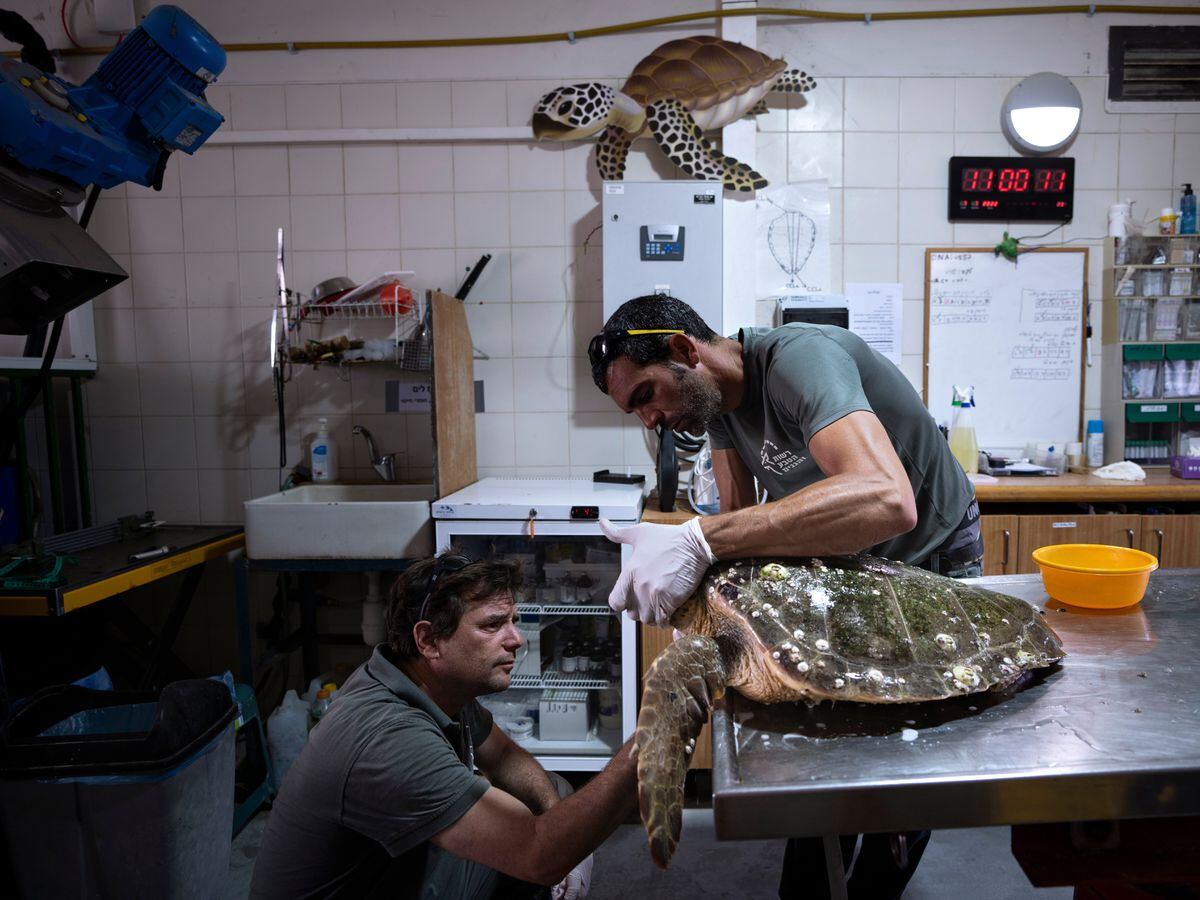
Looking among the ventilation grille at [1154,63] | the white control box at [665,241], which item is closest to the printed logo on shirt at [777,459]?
the white control box at [665,241]

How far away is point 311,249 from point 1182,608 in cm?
330

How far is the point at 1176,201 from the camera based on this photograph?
3.09 meters

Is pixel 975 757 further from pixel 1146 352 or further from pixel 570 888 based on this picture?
pixel 1146 352

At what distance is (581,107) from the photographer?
2957mm

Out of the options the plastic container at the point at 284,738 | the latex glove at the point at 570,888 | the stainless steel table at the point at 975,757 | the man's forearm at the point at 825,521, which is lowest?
the plastic container at the point at 284,738

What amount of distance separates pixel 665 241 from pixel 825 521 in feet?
6.17

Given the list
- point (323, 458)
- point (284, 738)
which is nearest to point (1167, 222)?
point (323, 458)

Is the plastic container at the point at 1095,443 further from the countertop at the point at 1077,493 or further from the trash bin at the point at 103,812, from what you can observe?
the trash bin at the point at 103,812

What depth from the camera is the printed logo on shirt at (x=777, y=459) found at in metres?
1.52

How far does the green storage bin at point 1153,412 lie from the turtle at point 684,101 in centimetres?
188

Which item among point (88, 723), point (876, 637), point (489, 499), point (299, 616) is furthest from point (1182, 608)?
point (299, 616)

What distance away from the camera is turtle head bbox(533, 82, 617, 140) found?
2953 millimetres

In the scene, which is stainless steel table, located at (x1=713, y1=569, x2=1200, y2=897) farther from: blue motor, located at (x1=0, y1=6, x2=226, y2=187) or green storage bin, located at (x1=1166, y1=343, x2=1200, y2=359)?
green storage bin, located at (x1=1166, y1=343, x2=1200, y2=359)

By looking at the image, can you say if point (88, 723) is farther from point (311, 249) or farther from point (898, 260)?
point (898, 260)
